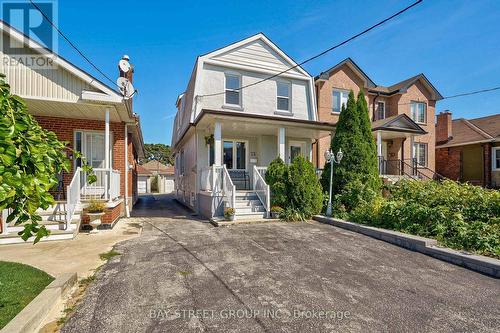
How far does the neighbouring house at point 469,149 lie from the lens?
57.3 ft

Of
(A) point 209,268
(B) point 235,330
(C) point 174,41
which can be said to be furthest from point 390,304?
(C) point 174,41

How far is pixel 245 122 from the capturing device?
10.4 m

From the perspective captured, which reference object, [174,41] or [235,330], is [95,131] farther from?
[235,330]

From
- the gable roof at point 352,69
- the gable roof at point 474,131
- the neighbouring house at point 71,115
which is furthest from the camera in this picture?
the gable roof at point 474,131

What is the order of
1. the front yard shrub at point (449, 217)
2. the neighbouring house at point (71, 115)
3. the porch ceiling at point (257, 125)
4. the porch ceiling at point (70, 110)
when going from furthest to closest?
1. the porch ceiling at point (257, 125)
2. the porch ceiling at point (70, 110)
3. the neighbouring house at point (71, 115)
4. the front yard shrub at point (449, 217)

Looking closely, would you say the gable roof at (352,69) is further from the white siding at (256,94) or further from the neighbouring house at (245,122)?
the white siding at (256,94)

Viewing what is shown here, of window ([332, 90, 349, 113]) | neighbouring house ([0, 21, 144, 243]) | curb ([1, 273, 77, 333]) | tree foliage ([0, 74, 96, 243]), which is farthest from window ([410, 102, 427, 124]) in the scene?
tree foliage ([0, 74, 96, 243])

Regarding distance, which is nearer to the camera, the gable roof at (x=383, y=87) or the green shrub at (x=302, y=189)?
the green shrub at (x=302, y=189)

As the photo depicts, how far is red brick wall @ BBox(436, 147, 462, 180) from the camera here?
63.9ft

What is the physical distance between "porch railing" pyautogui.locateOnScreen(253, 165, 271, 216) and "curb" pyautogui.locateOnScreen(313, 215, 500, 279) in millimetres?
2859

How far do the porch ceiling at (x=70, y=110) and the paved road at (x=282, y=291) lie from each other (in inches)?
205

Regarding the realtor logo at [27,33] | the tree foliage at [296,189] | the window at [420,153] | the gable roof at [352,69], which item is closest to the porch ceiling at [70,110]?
the realtor logo at [27,33]

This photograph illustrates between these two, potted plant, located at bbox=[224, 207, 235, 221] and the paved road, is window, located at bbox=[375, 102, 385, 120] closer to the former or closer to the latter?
potted plant, located at bbox=[224, 207, 235, 221]

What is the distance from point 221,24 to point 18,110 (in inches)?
391
